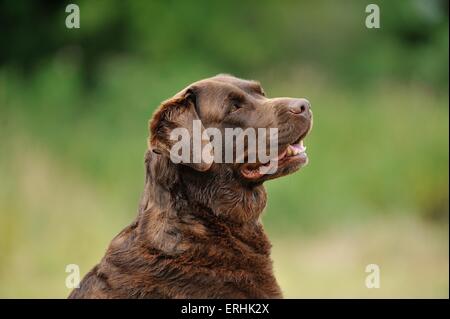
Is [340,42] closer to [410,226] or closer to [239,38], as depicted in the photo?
[239,38]

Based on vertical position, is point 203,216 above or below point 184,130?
below

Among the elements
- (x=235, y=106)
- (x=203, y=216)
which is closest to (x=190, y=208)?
(x=203, y=216)

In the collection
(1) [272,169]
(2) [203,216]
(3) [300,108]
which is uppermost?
(3) [300,108]

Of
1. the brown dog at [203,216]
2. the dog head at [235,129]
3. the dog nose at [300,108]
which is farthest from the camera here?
the dog nose at [300,108]

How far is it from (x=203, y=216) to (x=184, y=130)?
46 centimetres

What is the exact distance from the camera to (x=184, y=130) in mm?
4062

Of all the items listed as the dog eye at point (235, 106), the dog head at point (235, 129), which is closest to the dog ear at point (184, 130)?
the dog head at point (235, 129)

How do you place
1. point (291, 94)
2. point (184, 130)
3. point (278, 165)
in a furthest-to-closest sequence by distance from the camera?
point (291, 94)
point (278, 165)
point (184, 130)

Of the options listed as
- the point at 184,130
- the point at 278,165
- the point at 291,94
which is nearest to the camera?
the point at 184,130

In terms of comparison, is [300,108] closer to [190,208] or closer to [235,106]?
[235,106]

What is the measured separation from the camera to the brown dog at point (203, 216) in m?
3.92

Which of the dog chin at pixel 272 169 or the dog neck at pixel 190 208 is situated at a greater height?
the dog chin at pixel 272 169

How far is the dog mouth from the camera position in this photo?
4146mm

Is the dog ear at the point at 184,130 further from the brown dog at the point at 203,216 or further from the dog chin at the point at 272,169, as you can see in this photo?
the dog chin at the point at 272,169
